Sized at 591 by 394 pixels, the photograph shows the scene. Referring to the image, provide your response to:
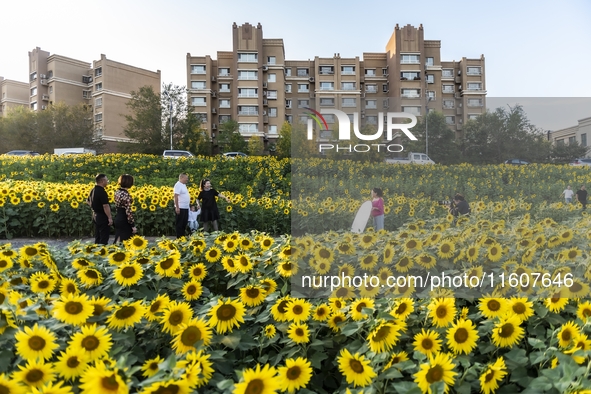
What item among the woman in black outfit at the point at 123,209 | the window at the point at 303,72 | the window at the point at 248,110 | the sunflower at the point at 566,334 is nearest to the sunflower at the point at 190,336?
the sunflower at the point at 566,334

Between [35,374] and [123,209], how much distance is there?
233 inches

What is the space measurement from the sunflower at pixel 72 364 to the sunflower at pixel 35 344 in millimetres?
80

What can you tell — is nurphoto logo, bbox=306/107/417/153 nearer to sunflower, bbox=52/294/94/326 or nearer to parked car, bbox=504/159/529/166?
parked car, bbox=504/159/529/166

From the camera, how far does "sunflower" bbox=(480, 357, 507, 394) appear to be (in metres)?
1.62

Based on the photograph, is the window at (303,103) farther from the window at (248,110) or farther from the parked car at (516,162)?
the window at (248,110)

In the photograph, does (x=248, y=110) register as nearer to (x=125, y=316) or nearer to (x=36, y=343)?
(x=125, y=316)

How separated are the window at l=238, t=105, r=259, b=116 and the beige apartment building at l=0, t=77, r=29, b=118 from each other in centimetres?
3947

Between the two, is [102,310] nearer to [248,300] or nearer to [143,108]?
[248,300]

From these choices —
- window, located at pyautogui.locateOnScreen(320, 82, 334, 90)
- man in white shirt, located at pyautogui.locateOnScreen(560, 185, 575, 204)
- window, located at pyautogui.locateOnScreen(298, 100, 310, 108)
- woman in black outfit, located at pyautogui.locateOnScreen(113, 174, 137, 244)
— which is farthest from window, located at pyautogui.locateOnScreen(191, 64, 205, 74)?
Answer: man in white shirt, located at pyautogui.locateOnScreen(560, 185, 575, 204)

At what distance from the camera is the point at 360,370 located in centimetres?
168

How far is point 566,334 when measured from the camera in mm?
1850

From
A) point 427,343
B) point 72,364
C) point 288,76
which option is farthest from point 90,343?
point 288,76

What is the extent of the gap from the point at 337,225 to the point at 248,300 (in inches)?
46.5

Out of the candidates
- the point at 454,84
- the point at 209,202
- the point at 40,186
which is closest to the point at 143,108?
the point at 40,186
